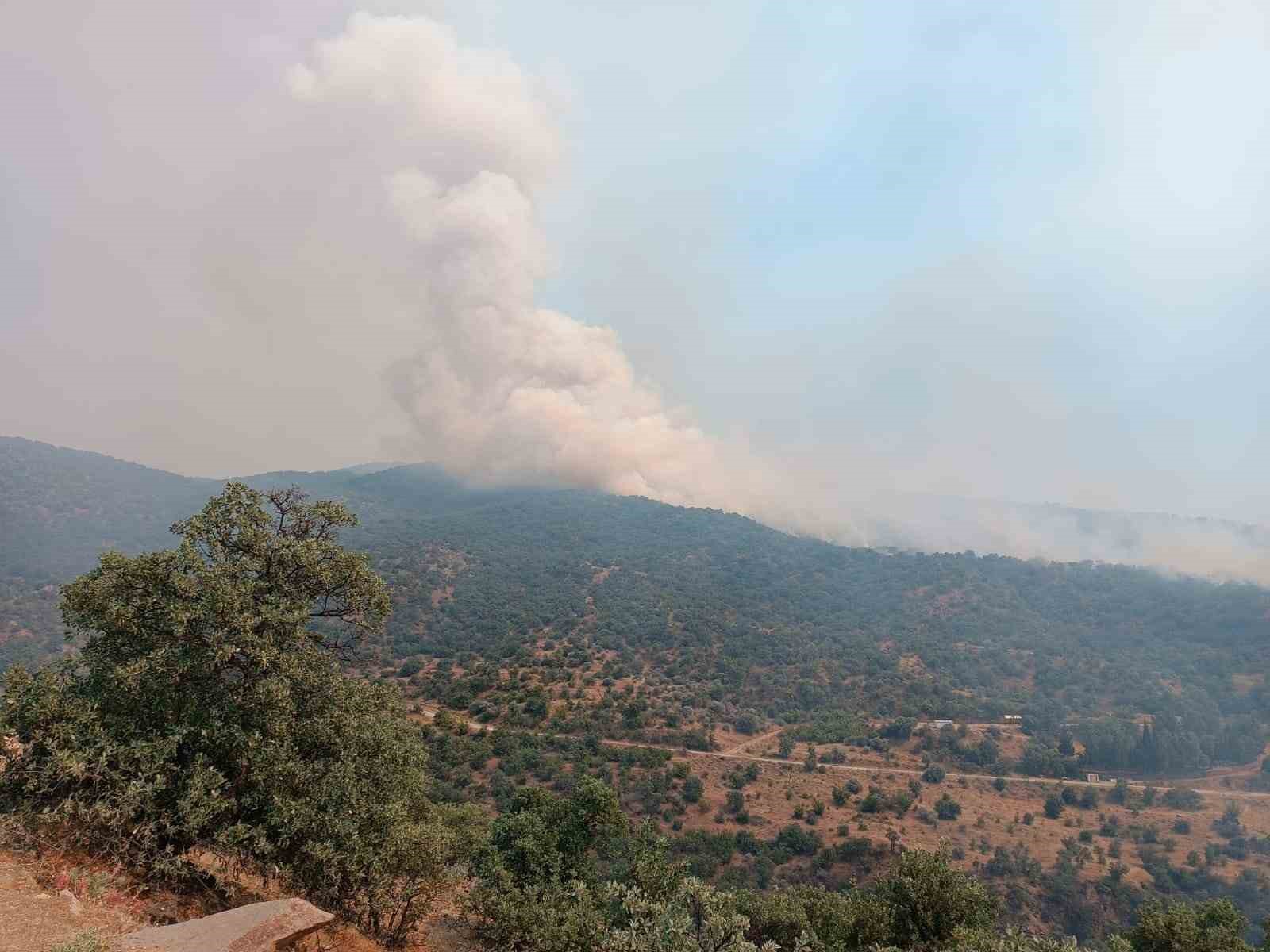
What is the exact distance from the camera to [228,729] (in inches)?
555

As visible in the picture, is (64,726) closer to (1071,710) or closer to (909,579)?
(1071,710)

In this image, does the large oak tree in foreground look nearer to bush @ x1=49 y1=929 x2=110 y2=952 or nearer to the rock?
the rock

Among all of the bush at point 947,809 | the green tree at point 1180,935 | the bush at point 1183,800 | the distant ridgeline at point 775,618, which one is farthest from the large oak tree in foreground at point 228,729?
the bush at point 1183,800

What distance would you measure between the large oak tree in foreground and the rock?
177 centimetres

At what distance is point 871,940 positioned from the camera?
20.7m

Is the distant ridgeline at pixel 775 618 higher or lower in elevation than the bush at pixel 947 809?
higher

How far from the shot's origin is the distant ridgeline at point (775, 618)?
94.8m

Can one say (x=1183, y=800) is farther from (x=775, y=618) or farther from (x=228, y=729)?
(x=228, y=729)

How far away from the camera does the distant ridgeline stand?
94812 millimetres

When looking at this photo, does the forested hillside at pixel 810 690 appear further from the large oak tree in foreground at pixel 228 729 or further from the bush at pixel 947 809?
the large oak tree in foreground at pixel 228 729

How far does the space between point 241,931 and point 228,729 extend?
14.8ft

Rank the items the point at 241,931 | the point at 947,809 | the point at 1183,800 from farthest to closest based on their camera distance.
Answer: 1. the point at 1183,800
2. the point at 947,809
3. the point at 241,931

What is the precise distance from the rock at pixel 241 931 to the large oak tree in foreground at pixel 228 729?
1.77 metres

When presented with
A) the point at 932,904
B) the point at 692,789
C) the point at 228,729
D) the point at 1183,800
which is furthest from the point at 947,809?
the point at 228,729
